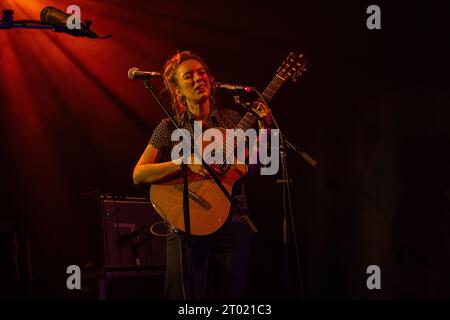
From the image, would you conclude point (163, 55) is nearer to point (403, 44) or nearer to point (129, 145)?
point (129, 145)

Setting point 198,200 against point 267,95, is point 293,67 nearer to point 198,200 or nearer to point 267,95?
point 267,95

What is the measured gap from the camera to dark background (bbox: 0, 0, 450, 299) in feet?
13.9

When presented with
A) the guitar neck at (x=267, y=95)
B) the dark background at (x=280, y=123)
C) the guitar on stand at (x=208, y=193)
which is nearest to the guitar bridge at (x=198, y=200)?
the guitar on stand at (x=208, y=193)

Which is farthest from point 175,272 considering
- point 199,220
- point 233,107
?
point 233,107

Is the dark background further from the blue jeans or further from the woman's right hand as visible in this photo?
the blue jeans

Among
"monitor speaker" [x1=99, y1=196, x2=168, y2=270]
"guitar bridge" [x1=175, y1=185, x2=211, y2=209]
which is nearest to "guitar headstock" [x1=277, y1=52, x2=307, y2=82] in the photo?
"guitar bridge" [x1=175, y1=185, x2=211, y2=209]

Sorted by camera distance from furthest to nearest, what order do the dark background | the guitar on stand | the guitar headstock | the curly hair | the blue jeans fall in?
1. the dark background
2. the curly hair
3. the guitar headstock
4. the guitar on stand
5. the blue jeans

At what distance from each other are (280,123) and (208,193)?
146cm

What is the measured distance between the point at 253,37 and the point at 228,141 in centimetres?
156

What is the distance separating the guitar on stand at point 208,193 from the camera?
330 centimetres

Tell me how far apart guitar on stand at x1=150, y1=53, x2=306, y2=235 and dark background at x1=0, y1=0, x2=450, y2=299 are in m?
1.08

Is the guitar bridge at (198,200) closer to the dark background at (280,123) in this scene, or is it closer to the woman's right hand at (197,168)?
the woman's right hand at (197,168)

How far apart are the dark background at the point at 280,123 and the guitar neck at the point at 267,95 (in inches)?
46.2

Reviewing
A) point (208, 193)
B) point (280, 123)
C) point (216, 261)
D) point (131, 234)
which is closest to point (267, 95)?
point (208, 193)
